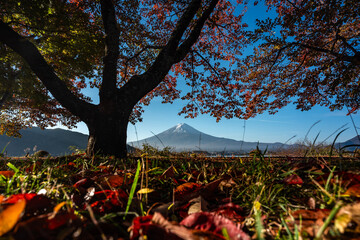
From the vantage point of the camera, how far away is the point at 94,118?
12.4 ft

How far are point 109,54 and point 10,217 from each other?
4662 mm

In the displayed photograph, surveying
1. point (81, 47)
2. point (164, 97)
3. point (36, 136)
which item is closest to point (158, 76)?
point (81, 47)

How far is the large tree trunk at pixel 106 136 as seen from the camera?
3.61 meters

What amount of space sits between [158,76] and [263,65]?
525cm

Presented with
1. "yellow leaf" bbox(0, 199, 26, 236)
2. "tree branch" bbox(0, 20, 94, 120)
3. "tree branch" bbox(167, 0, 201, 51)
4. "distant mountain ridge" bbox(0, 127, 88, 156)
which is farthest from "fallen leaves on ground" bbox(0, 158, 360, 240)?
"distant mountain ridge" bbox(0, 127, 88, 156)

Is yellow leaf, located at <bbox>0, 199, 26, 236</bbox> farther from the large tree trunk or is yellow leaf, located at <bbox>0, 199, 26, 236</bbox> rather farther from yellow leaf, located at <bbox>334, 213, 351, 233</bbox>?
the large tree trunk

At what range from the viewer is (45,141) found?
82000 millimetres

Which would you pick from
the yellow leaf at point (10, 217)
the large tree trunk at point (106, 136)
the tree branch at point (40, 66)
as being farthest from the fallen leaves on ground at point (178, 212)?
the tree branch at point (40, 66)

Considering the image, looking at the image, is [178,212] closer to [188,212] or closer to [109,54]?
[188,212]

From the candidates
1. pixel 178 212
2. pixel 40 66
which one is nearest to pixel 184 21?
pixel 40 66

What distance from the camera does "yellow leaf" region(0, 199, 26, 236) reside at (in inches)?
14.5

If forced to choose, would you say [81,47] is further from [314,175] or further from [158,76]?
[314,175]

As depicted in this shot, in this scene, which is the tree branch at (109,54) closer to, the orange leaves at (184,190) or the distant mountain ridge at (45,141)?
the orange leaves at (184,190)

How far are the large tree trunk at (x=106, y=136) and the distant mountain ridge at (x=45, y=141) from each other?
8578 cm
